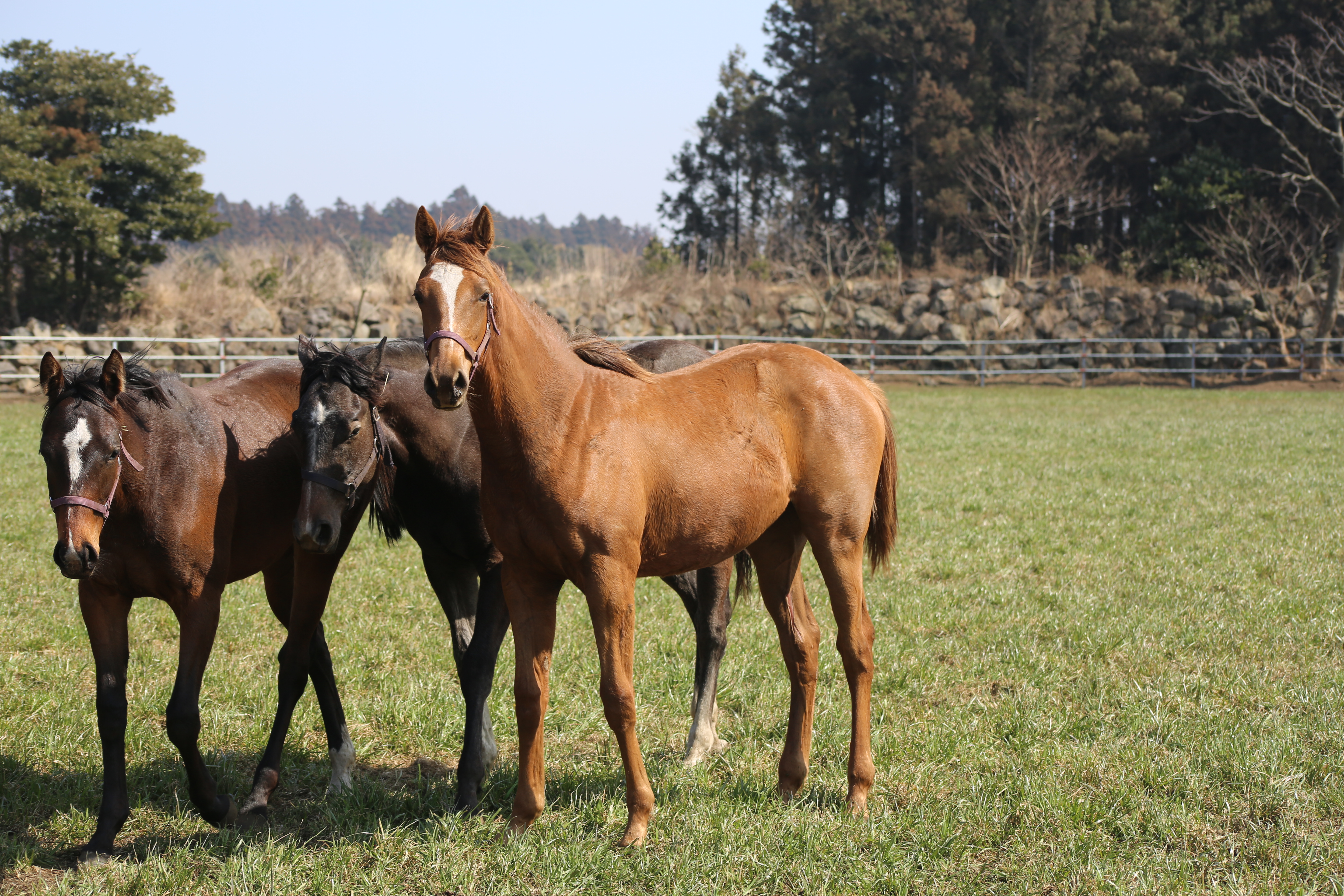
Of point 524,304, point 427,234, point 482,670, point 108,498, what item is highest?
point 427,234

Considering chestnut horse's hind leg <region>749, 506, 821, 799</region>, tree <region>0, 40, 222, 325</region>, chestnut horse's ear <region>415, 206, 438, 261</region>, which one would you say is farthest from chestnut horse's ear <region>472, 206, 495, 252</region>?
tree <region>0, 40, 222, 325</region>

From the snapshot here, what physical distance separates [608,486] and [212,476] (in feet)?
4.91

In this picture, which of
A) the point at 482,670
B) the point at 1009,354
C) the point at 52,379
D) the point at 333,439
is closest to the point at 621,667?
the point at 482,670

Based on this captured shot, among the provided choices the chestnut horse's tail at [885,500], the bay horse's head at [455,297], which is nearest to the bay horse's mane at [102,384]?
the bay horse's head at [455,297]

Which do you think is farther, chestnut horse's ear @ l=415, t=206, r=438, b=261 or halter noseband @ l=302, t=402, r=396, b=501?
halter noseband @ l=302, t=402, r=396, b=501

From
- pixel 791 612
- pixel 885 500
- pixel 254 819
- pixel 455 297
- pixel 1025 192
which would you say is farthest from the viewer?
pixel 1025 192

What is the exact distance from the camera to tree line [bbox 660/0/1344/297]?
97.0 ft

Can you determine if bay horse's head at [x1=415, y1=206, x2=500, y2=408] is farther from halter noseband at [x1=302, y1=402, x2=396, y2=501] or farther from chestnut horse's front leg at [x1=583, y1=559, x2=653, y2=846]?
chestnut horse's front leg at [x1=583, y1=559, x2=653, y2=846]

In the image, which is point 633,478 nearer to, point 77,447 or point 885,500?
point 885,500

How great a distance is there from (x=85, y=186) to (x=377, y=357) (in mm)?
23648

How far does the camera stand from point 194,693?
324cm

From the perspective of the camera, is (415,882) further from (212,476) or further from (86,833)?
(212,476)

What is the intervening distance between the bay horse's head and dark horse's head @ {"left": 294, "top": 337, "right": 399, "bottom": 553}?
605 millimetres

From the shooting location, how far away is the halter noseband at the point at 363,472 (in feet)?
10.5
